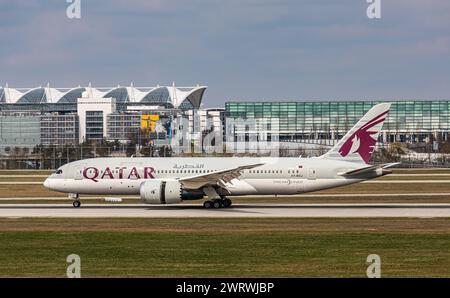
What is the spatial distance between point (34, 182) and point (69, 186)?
31345mm

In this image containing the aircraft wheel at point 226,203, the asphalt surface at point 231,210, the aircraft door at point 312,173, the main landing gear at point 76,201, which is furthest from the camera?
the main landing gear at point 76,201

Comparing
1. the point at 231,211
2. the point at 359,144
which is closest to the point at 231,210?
the point at 231,211

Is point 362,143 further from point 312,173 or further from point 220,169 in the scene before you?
point 220,169

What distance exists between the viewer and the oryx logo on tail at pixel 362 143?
5622 cm

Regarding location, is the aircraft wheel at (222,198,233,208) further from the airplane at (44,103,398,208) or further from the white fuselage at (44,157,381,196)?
the white fuselage at (44,157,381,196)

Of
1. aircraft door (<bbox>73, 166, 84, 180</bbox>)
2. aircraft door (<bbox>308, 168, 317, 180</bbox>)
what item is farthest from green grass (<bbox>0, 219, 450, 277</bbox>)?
aircraft door (<bbox>73, 166, 84, 180</bbox>)

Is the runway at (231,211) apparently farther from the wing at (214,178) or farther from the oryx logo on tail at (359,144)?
the oryx logo on tail at (359,144)

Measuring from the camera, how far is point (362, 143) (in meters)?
56.3

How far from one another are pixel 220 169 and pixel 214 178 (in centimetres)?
190

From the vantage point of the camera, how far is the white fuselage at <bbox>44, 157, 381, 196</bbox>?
2167 inches

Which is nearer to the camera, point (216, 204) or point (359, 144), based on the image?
point (216, 204)

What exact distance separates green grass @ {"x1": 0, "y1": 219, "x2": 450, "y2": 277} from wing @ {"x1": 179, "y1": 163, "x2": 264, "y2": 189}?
31.0 feet

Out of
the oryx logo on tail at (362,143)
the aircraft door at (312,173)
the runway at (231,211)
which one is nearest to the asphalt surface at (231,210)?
the runway at (231,211)

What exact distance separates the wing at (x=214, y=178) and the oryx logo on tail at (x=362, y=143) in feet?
21.4
